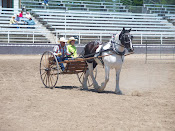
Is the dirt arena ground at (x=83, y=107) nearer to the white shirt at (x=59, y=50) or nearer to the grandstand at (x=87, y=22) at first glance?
the white shirt at (x=59, y=50)

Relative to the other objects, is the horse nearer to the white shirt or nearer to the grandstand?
the white shirt

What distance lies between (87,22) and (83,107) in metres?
17.9

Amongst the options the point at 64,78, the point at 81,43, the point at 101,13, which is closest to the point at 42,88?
the point at 64,78

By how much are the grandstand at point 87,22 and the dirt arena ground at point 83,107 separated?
10204 mm

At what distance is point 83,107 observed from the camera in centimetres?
668

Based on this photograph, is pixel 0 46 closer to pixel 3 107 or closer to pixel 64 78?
pixel 64 78

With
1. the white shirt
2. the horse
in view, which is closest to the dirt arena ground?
the horse

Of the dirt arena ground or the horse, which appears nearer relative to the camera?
the dirt arena ground

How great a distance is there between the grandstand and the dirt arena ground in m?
10.2

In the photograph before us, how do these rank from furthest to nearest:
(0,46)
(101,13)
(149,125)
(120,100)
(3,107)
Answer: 1. (101,13)
2. (0,46)
3. (120,100)
4. (3,107)
5. (149,125)

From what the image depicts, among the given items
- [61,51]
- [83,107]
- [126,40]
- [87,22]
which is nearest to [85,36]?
[87,22]

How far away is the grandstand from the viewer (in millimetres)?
21255

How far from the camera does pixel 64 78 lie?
40.1 feet

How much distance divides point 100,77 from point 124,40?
4181 millimetres
